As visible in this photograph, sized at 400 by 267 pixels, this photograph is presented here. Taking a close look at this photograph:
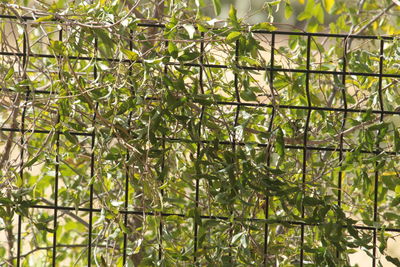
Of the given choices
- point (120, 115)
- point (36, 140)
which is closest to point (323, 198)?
point (120, 115)

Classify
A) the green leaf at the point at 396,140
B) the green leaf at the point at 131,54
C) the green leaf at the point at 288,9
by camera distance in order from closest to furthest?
the green leaf at the point at 131,54
the green leaf at the point at 396,140
the green leaf at the point at 288,9

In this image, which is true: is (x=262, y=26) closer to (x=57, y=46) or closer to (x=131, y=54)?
(x=131, y=54)

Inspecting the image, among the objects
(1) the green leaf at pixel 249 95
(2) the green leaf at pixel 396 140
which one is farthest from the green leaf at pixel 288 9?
(2) the green leaf at pixel 396 140

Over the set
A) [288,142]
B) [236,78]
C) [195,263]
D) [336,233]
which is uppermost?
[236,78]

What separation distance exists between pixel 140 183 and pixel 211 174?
0.71 feet

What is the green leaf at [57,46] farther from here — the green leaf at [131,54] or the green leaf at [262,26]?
the green leaf at [262,26]

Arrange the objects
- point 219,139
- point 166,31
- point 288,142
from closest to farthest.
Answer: point 166,31, point 219,139, point 288,142

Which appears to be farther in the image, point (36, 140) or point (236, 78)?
point (36, 140)

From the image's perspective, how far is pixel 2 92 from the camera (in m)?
1.87

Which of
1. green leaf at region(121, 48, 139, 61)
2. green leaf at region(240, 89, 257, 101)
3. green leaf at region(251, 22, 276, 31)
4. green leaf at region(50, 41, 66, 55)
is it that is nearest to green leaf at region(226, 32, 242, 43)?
green leaf at region(251, 22, 276, 31)

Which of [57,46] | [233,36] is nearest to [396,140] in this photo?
[233,36]

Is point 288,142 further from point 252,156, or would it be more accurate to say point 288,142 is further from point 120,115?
point 120,115

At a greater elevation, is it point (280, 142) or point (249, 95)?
point (249, 95)

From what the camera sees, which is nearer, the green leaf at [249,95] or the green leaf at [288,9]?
the green leaf at [249,95]
